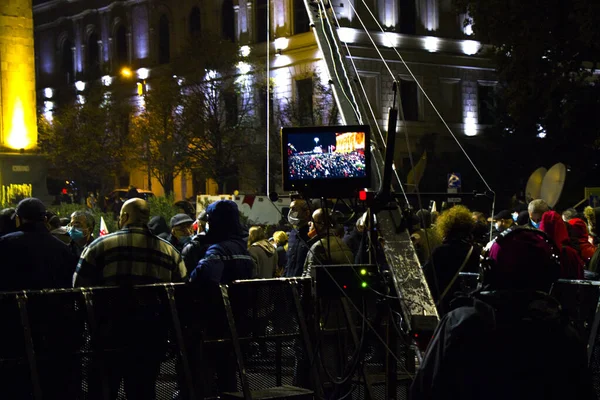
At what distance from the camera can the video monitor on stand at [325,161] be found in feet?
22.8

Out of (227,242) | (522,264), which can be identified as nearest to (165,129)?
(227,242)

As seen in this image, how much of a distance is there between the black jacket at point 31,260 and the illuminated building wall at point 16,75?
18059mm

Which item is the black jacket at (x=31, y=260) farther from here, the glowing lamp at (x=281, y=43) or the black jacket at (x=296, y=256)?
the glowing lamp at (x=281, y=43)

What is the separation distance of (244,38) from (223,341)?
45.8m

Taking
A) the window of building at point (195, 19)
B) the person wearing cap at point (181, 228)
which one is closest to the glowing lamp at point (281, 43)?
the window of building at point (195, 19)

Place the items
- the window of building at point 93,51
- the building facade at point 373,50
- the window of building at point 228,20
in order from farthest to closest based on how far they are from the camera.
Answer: the window of building at point 93,51
the window of building at point 228,20
the building facade at point 373,50

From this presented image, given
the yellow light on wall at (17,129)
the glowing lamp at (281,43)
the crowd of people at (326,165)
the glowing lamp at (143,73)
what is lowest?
the crowd of people at (326,165)

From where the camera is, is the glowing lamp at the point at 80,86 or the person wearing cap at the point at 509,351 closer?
the person wearing cap at the point at 509,351

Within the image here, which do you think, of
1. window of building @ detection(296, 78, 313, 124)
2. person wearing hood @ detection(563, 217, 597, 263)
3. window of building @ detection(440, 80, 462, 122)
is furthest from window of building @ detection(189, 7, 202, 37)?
person wearing hood @ detection(563, 217, 597, 263)

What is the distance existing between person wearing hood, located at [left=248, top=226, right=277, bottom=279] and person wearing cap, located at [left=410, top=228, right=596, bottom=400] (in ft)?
29.4

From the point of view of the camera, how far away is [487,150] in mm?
48125

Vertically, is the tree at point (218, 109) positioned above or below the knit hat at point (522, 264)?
above

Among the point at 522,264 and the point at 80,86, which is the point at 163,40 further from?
the point at 522,264

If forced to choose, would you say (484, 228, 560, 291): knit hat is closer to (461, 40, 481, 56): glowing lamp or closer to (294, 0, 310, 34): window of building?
(294, 0, 310, 34): window of building
